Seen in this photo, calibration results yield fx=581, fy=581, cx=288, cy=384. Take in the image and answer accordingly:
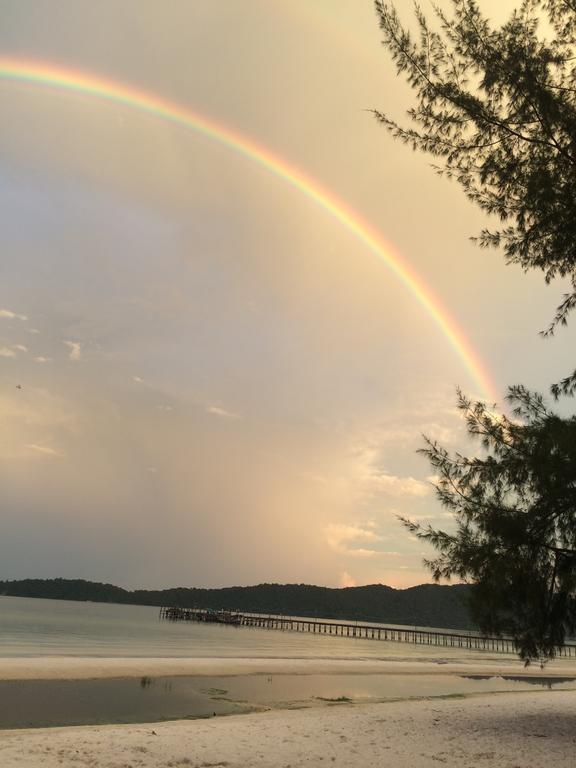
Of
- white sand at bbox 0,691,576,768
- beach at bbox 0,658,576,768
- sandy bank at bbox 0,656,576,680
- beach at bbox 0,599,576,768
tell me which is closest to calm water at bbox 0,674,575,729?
beach at bbox 0,599,576,768

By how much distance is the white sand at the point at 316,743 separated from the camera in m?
7.74

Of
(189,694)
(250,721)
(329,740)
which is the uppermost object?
(329,740)

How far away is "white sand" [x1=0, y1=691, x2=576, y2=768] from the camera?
7.74 meters

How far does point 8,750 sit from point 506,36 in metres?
11.8

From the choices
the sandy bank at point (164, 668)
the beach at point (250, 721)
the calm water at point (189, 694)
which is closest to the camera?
the beach at point (250, 721)

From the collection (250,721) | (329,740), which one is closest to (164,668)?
(250,721)

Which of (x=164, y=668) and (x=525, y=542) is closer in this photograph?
(x=525, y=542)

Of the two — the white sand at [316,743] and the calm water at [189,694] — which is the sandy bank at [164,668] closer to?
the calm water at [189,694]

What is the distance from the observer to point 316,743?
9070mm

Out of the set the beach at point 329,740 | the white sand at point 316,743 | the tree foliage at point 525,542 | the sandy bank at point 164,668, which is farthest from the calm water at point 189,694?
the tree foliage at point 525,542

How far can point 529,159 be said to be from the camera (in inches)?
304

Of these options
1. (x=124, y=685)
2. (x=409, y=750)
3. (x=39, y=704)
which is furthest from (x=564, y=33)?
(x=124, y=685)

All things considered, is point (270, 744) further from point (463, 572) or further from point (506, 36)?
point (506, 36)

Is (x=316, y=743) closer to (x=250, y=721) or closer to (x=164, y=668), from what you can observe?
(x=250, y=721)
